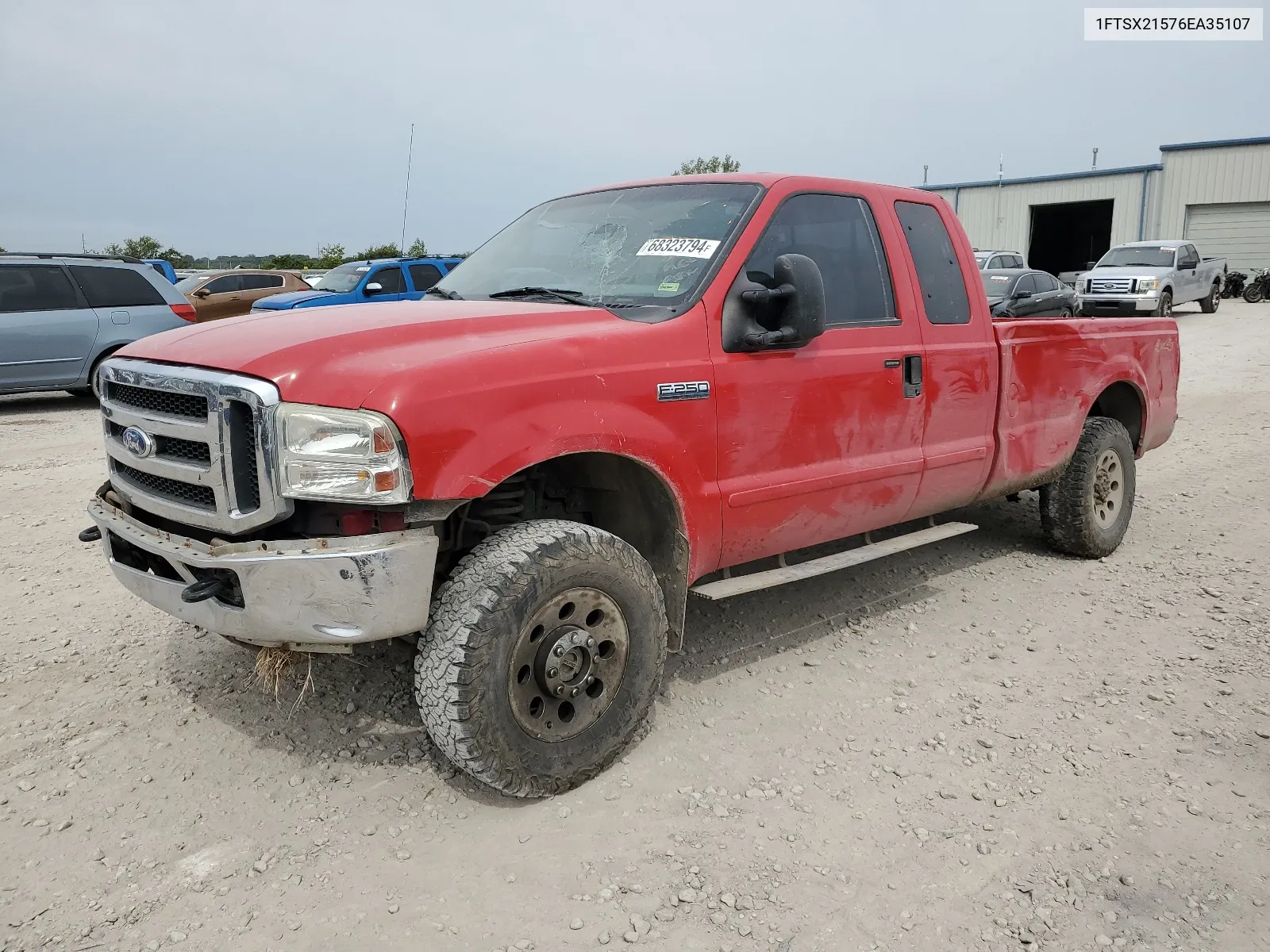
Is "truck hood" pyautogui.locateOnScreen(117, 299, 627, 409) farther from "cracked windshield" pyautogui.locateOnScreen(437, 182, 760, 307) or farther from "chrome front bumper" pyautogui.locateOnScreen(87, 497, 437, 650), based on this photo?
"chrome front bumper" pyautogui.locateOnScreen(87, 497, 437, 650)

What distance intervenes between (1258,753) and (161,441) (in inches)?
152

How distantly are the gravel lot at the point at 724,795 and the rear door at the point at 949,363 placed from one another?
0.71 meters

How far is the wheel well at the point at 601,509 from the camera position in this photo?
10.3 ft

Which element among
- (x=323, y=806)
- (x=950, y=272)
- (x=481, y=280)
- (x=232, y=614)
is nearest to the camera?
(x=232, y=614)

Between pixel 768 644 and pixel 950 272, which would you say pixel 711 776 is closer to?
pixel 768 644

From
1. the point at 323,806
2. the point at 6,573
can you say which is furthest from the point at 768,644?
the point at 6,573

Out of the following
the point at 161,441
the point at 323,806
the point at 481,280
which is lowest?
the point at 323,806

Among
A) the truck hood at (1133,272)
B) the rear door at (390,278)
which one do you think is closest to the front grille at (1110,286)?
the truck hood at (1133,272)

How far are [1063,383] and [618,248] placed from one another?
2.73 m

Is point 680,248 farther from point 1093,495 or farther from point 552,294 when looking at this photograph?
point 1093,495

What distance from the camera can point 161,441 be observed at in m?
2.94

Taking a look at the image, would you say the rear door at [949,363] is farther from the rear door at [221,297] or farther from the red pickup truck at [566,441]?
the rear door at [221,297]

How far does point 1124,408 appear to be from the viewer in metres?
5.87

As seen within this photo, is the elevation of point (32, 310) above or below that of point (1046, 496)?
above
